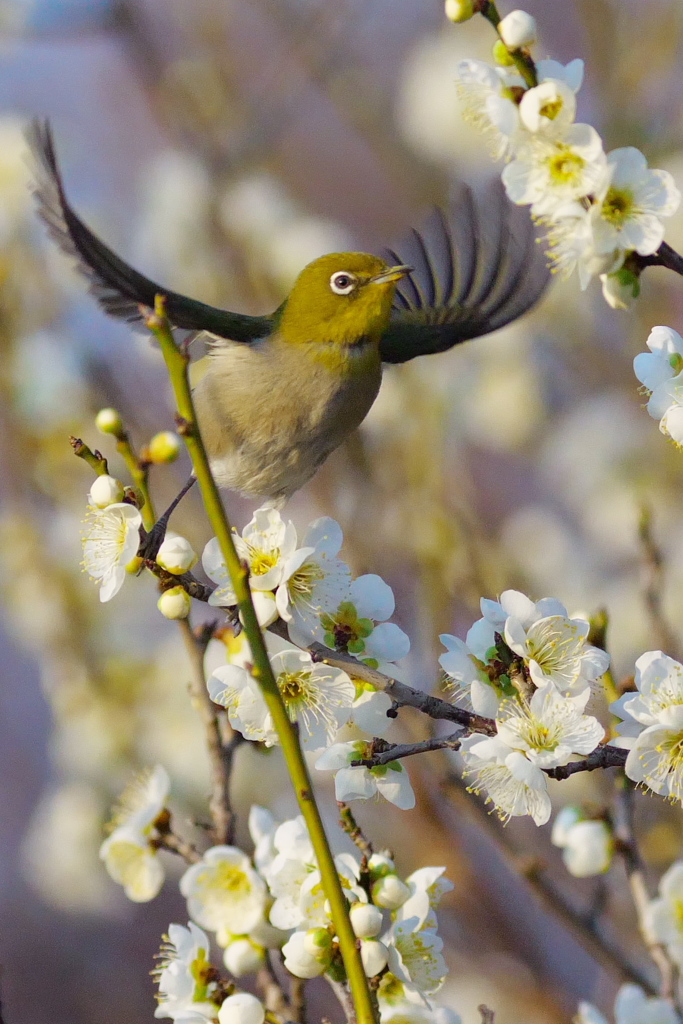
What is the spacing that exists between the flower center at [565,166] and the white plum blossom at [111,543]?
0.76 meters

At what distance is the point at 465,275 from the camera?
A: 10.1ft

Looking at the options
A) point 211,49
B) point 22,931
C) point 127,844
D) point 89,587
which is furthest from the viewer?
point 22,931

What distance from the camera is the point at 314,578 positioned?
1.56 meters

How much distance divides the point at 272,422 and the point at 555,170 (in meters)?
1.27

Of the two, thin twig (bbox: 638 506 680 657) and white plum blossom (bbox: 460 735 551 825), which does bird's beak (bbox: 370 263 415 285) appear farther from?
white plum blossom (bbox: 460 735 551 825)

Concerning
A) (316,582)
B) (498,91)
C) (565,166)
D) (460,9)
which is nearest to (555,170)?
(565,166)

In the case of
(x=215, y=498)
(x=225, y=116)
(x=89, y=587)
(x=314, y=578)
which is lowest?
(x=215, y=498)

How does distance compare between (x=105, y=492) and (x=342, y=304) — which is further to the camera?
(x=342, y=304)

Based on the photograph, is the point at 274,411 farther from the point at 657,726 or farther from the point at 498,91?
the point at 657,726

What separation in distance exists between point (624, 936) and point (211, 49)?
4.32m

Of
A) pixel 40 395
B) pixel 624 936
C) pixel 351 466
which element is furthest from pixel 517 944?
pixel 40 395

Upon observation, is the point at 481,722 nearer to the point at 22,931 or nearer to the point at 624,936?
the point at 624,936

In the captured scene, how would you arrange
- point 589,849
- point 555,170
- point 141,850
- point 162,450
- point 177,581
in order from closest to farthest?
point 162,450, point 177,581, point 555,170, point 141,850, point 589,849

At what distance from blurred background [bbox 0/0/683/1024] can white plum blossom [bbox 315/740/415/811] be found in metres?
1.46
